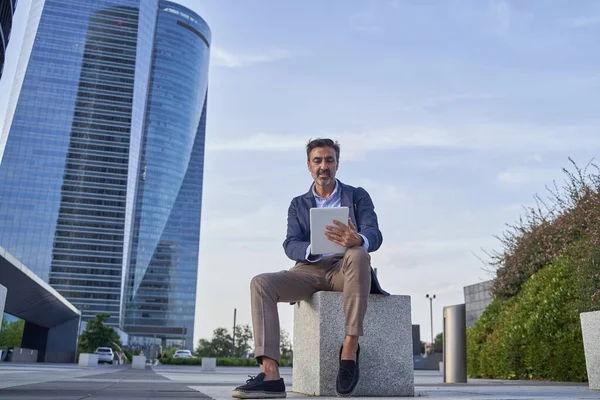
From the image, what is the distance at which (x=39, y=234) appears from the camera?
11488 cm

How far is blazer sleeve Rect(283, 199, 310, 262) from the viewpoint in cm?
378

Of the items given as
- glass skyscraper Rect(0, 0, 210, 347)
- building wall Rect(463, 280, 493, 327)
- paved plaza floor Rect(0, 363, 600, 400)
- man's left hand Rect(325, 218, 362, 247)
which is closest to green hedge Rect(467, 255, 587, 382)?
paved plaza floor Rect(0, 363, 600, 400)

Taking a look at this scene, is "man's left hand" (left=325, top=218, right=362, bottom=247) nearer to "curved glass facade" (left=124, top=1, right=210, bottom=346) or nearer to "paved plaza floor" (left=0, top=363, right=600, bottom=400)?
"paved plaza floor" (left=0, top=363, right=600, bottom=400)

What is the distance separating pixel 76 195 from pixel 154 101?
34248mm

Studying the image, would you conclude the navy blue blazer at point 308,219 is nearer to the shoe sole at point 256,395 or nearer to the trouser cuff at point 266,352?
the trouser cuff at point 266,352

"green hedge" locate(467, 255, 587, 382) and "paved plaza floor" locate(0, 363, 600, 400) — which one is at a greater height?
"green hedge" locate(467, 255, 587, 382)

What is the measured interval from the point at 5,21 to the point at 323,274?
16050mm

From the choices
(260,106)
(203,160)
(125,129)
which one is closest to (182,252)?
(203,160)

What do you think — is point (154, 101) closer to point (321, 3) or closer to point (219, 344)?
point (219, 344)

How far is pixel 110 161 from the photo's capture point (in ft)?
401

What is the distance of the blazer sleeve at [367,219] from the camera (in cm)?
368

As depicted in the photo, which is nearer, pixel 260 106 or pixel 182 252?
pixel 260 106

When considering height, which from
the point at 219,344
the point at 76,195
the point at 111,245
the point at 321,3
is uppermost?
the point at 76,195

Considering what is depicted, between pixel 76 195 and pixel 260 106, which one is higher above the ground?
pixel 76 195
